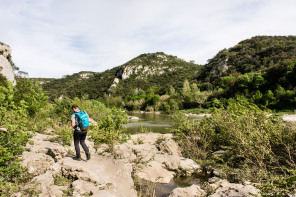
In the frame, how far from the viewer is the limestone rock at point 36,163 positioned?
20.0 ft

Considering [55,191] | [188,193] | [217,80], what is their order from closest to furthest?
[55,191] → [188,193] → [217,80]

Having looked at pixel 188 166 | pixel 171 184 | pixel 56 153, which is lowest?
pixel 171 184

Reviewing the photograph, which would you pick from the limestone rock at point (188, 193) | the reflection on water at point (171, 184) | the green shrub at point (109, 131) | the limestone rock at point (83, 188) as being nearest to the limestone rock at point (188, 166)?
the reflection on water at point (171, 184)

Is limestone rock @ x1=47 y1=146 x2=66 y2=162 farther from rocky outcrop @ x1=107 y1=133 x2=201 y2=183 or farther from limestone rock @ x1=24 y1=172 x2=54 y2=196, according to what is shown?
rocky outcrop @ x1=107 y1=133 x2=201 y2=183

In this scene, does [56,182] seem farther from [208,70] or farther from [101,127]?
[208,70]

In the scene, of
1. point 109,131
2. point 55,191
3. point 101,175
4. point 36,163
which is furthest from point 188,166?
point 36,163

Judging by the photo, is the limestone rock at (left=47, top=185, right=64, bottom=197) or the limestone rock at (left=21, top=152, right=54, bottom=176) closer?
the limestone rock at (left=47, top=185, right=64, bottom=197)

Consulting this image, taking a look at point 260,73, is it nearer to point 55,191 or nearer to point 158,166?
point 158,166

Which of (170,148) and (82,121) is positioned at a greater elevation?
(82,121)

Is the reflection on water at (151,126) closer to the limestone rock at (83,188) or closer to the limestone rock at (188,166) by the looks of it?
the limestone rock at (188,166)

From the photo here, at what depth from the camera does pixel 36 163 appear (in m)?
6.35

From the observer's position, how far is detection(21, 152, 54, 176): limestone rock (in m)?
6.11

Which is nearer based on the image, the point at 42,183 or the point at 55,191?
the point at 55,191

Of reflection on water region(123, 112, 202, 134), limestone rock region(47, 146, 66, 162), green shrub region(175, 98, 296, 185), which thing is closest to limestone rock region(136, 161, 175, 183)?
green shrub region(175, 98, 296, 185)
